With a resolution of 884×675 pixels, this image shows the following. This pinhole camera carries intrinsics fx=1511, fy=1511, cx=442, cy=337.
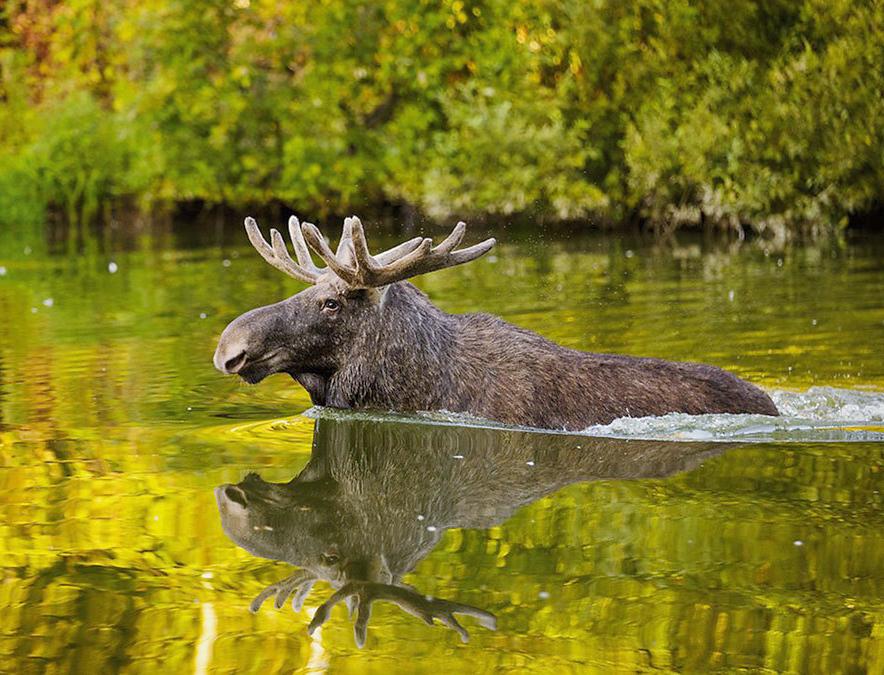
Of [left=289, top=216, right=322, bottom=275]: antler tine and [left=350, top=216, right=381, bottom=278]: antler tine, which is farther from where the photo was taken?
[left=289, top=216, right=322, bottom=275]: antler tine

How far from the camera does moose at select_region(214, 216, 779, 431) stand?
9445 mm

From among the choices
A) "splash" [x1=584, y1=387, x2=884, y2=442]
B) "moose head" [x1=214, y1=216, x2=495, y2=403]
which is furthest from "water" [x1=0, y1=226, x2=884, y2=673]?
"moose head" [x1=214, y1=216, x2=495, y2=403]

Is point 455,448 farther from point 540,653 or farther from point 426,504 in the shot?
point 540,653

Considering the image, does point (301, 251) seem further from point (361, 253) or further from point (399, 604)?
point (399, 604)

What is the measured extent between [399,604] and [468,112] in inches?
1072

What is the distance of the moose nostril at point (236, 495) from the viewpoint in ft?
26.2

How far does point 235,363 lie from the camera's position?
9453 millimetres

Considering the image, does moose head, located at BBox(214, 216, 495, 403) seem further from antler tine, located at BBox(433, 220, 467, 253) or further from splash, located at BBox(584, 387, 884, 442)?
splash, located at BBox(584, 387, 884, 442)

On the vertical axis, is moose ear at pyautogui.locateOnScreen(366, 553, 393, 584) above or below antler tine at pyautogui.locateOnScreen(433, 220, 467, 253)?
below

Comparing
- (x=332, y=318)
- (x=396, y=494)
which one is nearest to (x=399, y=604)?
(x=396, y=494)

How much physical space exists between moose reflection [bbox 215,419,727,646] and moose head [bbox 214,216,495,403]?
57 centimetres

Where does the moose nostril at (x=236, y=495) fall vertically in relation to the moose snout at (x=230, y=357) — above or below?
below

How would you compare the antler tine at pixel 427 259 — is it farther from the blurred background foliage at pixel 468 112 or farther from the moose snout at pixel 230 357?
the blurred background foliage at pixel 468 112

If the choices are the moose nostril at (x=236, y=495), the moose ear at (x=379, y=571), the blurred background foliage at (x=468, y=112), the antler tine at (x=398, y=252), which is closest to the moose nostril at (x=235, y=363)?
the antler tine at (x=398, y=252)
